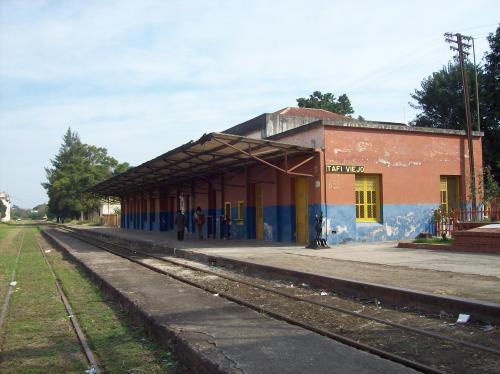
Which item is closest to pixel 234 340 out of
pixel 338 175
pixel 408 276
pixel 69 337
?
pixel 69 337

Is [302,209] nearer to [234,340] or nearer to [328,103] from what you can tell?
[234,340]

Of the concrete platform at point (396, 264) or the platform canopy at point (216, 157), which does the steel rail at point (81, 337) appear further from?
the platform canopy at point (216, 157)

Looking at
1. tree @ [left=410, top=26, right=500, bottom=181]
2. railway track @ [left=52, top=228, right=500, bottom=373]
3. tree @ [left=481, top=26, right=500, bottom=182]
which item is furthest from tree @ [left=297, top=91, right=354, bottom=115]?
railway track @ [left=52, top=228, right=500, bottom=373]

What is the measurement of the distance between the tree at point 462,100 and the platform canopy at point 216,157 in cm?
1824

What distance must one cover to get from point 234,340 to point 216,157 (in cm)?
1547

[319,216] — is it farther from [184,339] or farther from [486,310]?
[184,339]

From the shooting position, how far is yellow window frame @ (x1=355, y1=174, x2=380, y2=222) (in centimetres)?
1914

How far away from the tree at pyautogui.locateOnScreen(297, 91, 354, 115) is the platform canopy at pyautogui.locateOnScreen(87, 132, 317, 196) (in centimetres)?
2947

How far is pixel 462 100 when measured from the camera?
37.5 m

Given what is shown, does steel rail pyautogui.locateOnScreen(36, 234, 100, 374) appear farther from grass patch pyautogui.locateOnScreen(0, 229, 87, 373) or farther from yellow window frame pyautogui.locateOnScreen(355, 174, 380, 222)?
yellow window frame pyautogui.locateOnScreen(355, 174, 380, 222)

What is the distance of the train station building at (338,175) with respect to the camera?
18156mm

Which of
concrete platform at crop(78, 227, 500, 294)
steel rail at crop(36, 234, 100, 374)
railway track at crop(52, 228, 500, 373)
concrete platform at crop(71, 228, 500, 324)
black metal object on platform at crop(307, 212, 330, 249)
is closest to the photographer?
railway track at crop(52, 228, 500, 373)

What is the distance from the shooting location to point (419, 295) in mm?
7852

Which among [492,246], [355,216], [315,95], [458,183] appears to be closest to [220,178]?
[355,216]
